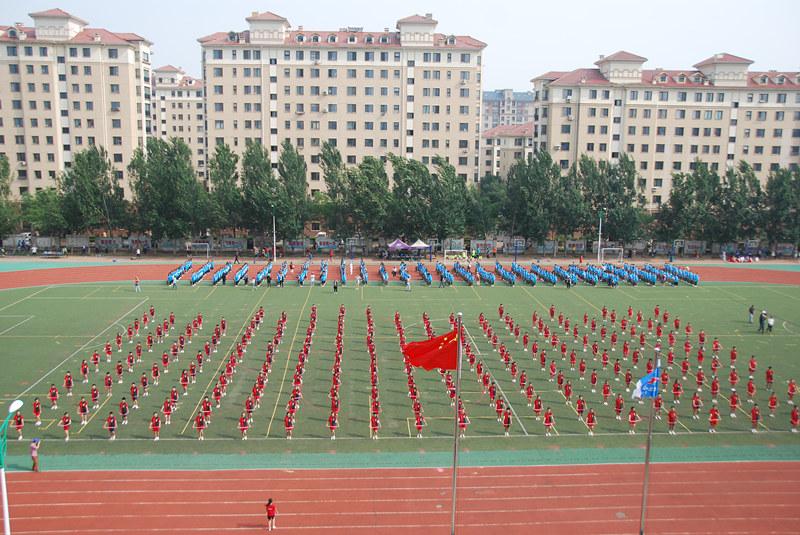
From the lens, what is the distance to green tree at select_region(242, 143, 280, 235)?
62188 mm

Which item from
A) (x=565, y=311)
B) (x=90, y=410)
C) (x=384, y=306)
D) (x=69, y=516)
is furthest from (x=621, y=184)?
(x=69, y=516)

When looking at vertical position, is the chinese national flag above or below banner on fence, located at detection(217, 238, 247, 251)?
above

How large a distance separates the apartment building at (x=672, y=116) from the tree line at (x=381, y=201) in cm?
1046

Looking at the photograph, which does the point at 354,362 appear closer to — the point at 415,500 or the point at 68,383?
the point at 68,383

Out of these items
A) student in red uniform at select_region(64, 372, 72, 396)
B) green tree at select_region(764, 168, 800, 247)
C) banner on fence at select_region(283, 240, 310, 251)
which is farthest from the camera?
banner on fence at select_region(283, 240, 310, 251)

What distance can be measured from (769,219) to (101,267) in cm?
6869

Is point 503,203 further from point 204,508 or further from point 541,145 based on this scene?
point 204,508

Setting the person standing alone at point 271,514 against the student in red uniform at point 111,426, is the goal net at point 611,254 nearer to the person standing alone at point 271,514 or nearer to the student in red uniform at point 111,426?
the student in red uniform at point 111,426

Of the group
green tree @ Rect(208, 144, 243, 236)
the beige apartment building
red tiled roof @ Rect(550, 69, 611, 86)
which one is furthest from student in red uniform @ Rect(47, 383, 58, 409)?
red tiled roof @ Rect(550, 69, 611, 86)

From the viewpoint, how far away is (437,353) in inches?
611

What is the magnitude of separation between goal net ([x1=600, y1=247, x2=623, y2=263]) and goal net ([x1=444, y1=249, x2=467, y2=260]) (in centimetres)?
1455

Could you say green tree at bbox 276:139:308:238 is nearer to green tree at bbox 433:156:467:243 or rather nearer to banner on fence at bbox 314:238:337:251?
banner on fence at bbox 314:238:337:251

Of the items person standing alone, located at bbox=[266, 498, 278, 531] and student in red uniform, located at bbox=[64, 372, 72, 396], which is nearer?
person standing alone, located at bbox=[266, 498, 278, 531]

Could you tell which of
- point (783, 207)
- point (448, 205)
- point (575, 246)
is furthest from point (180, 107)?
point (783, 207)
